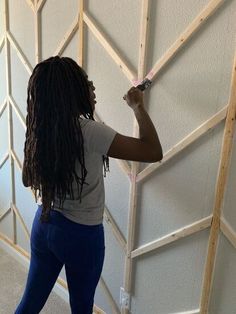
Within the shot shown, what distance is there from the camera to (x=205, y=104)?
1541 millimetres

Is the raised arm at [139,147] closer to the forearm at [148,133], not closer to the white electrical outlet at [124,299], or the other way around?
the forearm at [148,133]

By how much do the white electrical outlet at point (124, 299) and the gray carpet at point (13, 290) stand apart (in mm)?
Result: 484

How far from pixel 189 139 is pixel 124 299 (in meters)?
1.09

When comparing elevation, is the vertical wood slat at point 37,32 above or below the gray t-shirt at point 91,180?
above

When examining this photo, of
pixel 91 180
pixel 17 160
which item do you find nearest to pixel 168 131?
pixel 91 180

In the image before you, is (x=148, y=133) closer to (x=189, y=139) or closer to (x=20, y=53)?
(x=189, y=139)

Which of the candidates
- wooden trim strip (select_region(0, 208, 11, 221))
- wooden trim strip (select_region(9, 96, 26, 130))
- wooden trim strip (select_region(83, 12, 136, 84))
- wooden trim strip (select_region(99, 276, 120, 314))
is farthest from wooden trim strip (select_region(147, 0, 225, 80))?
wooden trim strip (select_region(0, 208, 11, 221))

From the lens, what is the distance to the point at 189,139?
1.62 m

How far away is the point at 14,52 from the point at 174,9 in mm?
1370

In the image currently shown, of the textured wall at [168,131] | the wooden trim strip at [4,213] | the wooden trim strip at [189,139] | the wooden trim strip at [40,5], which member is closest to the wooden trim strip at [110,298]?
the textured wall at [168,131]

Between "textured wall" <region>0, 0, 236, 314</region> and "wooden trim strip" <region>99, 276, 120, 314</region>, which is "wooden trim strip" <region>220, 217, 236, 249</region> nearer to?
"textured wall" <region>0, 0, 236, 314</region>

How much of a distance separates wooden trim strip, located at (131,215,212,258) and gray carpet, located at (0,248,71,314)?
823 millimetres

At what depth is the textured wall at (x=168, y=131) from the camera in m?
1.51

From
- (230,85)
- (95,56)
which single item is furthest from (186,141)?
(95,56)
